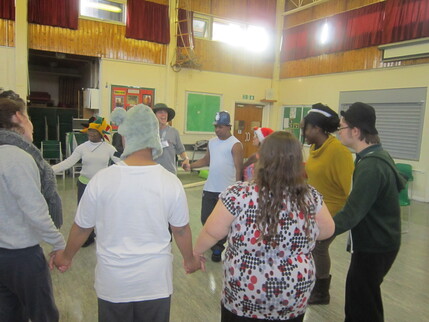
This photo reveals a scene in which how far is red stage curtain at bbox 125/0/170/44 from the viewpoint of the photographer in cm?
924

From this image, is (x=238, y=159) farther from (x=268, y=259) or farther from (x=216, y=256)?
(x=268, y=259)

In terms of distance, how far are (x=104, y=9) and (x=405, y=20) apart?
748cm

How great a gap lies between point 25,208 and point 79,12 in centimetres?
848

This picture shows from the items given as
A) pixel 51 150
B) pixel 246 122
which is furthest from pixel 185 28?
pixel 51 150

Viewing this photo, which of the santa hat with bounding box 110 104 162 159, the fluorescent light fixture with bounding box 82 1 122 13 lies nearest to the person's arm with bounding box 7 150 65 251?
the santa hat with bounding box 110 104 162 159

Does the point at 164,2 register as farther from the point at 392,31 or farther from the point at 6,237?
the point at 6,237

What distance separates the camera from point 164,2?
9.62 metres

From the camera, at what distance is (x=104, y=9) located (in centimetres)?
901

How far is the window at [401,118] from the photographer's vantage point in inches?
309

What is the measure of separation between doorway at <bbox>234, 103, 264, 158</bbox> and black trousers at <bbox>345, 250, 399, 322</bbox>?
31.2 ft

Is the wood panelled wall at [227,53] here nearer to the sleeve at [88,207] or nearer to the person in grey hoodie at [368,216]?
the person in grey hoodie at [368,216]

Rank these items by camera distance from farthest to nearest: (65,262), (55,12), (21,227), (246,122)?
(246,122) → (55,12) → (65,262) → (21,227)

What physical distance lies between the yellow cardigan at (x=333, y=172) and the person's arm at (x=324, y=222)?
3.13 feet

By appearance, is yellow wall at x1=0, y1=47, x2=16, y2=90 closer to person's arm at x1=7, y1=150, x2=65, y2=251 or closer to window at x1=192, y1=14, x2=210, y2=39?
window at x1=192, y1=14, x2=210, y2=39
